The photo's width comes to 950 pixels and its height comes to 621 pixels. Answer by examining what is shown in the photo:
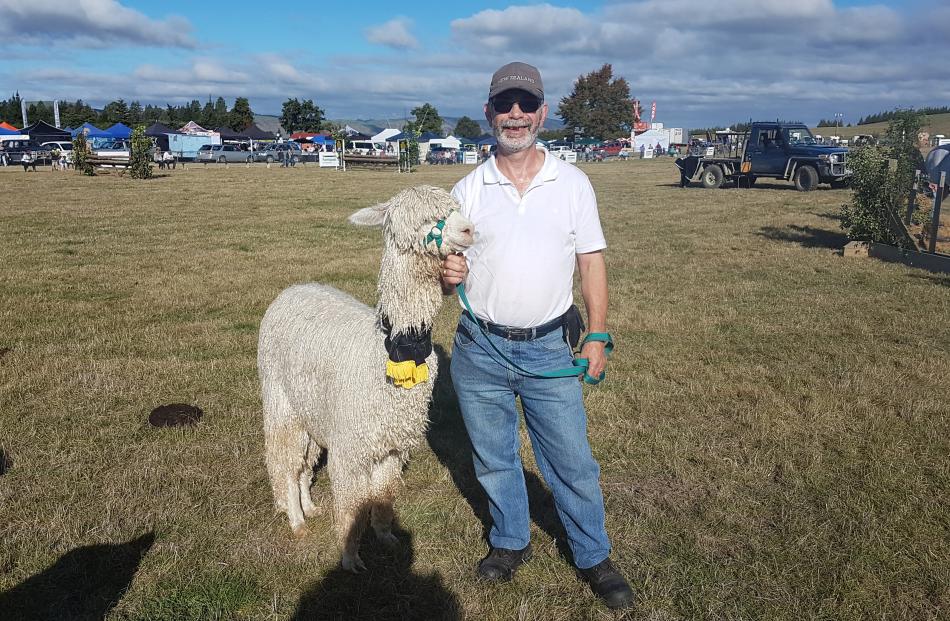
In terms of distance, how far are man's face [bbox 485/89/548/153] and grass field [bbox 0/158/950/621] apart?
2270 mm

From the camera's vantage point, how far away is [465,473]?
4707 mm

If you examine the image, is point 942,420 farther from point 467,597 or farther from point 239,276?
point 239,276

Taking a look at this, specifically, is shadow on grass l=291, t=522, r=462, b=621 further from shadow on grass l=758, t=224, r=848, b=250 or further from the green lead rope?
shadow on grass l=758, t=224, r=848, b=250

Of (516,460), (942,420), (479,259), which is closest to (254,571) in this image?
(516,460)

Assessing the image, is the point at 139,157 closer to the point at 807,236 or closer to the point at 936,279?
the point at 807,236

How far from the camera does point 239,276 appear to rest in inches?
408

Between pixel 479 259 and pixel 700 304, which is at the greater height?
pixel 479 259

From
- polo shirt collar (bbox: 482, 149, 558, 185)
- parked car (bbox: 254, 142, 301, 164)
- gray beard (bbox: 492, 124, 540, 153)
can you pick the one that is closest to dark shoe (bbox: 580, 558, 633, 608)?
polo shirt collar (bbox: 482, 149, 558, 185)

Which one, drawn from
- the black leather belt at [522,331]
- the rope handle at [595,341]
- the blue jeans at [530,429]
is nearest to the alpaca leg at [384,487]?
the blue jeans at [530,429]

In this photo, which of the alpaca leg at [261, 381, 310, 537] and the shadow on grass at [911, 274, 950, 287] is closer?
the alpaca leg at [261, 381, 310, 537]

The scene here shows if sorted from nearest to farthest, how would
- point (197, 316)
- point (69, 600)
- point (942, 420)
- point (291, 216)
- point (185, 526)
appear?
point (69, 600) → point (185, 526) → point (942, 420) → point (197, 316) → point (291, 216)

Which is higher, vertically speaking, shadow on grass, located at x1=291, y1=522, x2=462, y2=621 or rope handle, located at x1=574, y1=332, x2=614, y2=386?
rope handle, located at x1=574, y1=332, x2=614, y2=386

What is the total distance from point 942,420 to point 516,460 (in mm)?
3937

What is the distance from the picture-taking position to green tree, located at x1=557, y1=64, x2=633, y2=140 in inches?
4043
